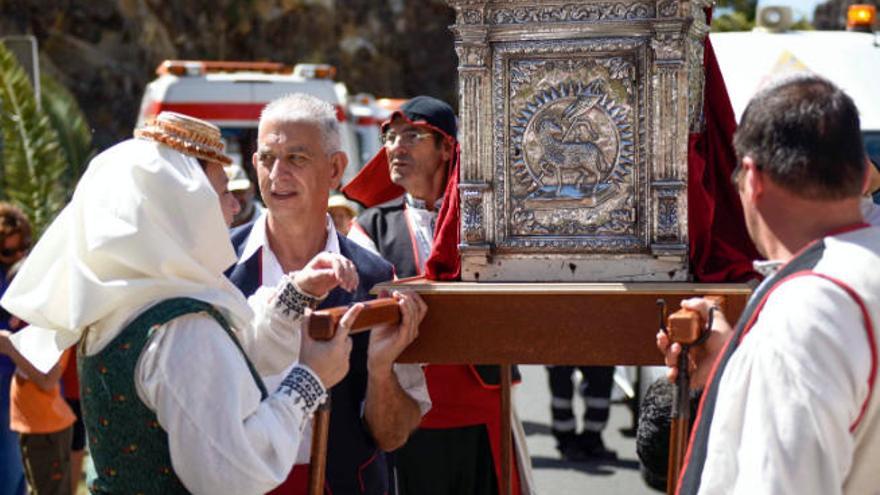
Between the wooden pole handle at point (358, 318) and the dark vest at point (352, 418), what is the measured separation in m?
0.56

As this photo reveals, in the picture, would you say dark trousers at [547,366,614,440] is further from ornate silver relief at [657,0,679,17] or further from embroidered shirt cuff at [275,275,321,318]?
ornate silver relief at [657,0,679,17]

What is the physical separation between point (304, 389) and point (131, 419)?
1.25 ft

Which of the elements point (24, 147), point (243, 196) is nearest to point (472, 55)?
point (243, 196)

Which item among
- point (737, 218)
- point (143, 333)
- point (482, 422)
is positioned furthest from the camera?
point (482, 422)

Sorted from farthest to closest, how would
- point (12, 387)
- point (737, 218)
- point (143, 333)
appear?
point (12, 387) < point (737, 218) < point (143, 333)

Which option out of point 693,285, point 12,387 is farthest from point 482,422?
point 12,387

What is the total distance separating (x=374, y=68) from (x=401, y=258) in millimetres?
28838

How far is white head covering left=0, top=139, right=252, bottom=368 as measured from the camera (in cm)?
267

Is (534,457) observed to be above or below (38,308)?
below

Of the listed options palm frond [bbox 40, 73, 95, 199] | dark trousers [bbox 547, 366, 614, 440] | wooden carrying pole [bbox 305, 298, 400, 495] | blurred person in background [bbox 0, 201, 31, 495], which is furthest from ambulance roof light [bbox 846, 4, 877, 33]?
palm frond [bbox 40, 73, 95, 199]

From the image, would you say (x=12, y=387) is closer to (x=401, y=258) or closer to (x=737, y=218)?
(x=401, y=258)

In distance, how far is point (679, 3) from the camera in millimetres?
2996

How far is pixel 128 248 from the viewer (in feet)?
8.70

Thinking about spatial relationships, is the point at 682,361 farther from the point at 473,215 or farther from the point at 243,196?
the point at 243,196
